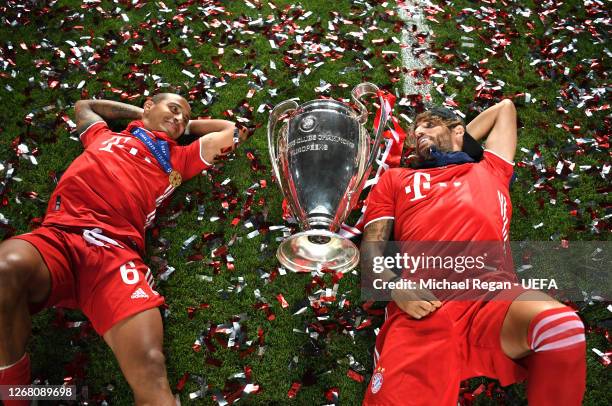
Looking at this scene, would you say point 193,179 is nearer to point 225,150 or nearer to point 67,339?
point 225,150

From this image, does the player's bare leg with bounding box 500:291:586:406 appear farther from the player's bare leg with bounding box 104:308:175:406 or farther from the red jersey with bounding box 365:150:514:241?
the player's bare leg with bounding box 104:308:175:406

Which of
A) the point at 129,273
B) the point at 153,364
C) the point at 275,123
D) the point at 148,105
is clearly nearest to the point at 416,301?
the point at 275,123

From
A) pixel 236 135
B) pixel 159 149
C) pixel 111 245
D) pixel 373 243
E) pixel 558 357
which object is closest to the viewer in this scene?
pixel 558 357

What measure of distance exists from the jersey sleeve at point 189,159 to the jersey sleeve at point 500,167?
1.88 metres

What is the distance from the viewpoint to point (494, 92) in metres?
4.33

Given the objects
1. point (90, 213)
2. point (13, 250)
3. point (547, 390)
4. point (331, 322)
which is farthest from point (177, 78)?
point (547, 390)

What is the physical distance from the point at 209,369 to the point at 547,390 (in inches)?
66.1

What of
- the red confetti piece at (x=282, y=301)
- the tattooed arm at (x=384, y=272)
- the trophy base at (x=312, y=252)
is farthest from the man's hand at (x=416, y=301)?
the red confetti piece at (x=282, y=301)

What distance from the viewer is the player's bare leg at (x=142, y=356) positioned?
2502 mm

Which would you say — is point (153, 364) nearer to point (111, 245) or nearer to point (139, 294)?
point (139, 294)

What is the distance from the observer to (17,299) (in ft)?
8.21

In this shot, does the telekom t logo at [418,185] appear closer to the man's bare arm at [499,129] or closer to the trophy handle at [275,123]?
the man's bare arm at [499,129]

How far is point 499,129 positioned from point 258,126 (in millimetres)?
1758

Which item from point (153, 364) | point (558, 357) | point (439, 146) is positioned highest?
point (439, 146)
